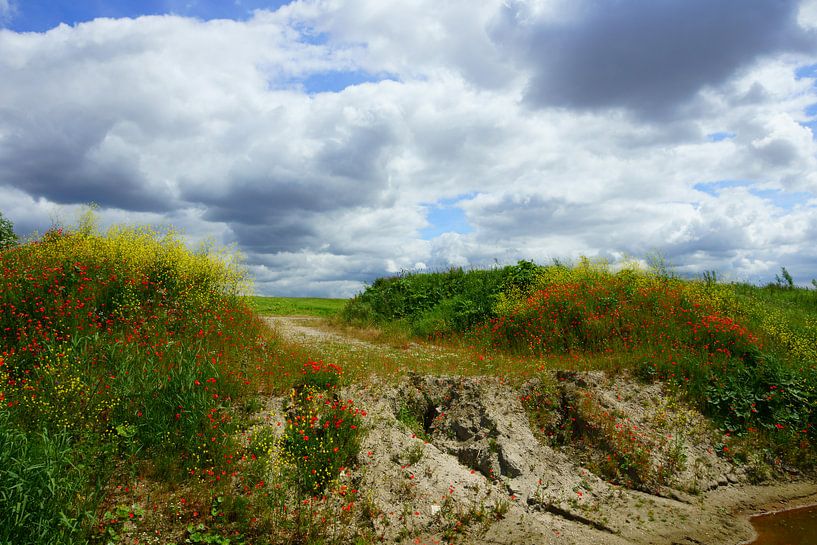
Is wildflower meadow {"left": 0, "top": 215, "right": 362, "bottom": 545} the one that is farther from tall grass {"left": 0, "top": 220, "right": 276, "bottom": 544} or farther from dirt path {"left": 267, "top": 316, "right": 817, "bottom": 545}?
dirt path {"left": 267, "top": 316, "right": 817, "bottom": 545}

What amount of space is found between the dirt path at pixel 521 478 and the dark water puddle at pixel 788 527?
0.57 ft

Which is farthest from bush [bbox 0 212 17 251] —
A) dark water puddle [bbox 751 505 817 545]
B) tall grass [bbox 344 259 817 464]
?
dark water puddle [bbox 751 505 817 545]

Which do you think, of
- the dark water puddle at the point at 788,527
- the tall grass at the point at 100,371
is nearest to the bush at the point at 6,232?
the tall grass at the point at 100,371

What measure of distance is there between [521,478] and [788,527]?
3.88 m

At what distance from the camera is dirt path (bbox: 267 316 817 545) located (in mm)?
6422

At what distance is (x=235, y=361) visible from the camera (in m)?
8.99

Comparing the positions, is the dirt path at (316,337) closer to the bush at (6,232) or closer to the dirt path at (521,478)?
the dirt path at (521,478)

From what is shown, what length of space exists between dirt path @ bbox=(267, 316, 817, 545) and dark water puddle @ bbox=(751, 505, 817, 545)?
0.57 ft

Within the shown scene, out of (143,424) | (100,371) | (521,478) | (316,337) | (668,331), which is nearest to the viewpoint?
(143,424)

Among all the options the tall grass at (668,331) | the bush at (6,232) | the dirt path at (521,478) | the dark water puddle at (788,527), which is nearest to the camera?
the dirt path at (521,478)

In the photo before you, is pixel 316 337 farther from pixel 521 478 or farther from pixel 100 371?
pixel 521 478

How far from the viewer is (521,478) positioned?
752cm

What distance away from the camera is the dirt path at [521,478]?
21.1ft

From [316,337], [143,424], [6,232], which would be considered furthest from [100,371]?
[6,232]
